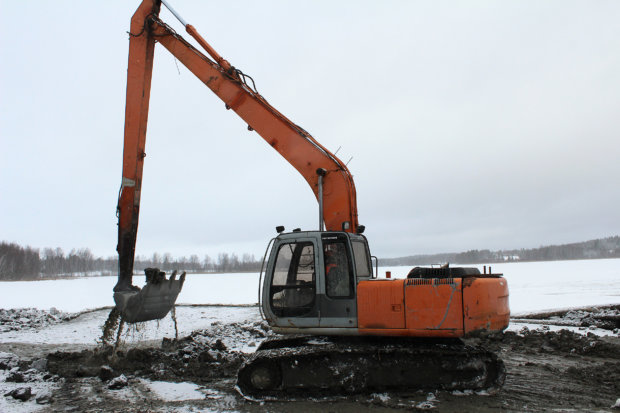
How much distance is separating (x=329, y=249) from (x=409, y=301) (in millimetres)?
1190

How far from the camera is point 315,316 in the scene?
217 inches

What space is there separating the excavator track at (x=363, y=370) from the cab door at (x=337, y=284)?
350 mm

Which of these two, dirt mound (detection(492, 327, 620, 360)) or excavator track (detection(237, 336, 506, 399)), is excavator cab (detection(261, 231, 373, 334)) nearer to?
excavator track (detection(237, 336, 506, 399))

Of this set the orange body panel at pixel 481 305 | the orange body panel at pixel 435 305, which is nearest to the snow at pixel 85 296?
the orange body panel at pixel 435 305

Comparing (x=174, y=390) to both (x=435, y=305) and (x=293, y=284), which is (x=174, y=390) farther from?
(x=435, y=305)

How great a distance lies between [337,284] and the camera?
5.54 metres

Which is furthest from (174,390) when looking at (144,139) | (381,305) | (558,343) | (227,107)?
(558,343)

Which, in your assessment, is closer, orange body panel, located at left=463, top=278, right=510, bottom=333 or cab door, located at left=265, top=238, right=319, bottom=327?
orange body panel, located at left=463, top=278, right=510, bottom=333

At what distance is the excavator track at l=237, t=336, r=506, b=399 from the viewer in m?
5.21

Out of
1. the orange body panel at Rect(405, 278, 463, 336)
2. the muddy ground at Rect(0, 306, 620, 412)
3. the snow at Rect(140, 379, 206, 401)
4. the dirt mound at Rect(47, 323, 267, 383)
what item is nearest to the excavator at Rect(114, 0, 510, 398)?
the orange body panel at Rect(405, 278, 463, 336)

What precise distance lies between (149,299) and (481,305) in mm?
4540

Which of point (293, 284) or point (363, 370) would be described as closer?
point (363, 370)

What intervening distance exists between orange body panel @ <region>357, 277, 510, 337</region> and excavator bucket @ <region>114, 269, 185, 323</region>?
3031 mm

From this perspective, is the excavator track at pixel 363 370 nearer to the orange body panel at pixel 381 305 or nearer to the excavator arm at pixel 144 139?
the orange body panel at pixel 381 305
